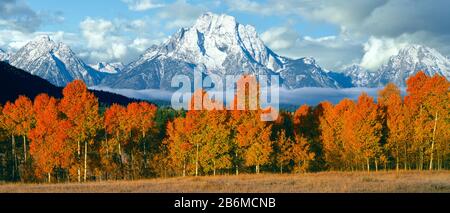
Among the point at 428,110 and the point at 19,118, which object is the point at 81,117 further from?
the point at 428,110

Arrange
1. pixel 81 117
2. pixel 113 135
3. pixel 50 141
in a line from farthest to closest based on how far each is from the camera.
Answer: pixel 113 135, pixel 50 141, pixel 81 117

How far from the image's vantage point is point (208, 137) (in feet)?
214

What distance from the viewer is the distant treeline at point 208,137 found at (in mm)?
60188

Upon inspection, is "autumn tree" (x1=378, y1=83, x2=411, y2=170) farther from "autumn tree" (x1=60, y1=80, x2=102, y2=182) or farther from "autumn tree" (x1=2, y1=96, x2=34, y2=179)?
"autumn tree" (x1=2, y1=96, x2=34, y2=179)

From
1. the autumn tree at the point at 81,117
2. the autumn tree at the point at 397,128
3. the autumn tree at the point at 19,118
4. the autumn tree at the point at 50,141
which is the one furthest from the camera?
the autumn tree at the point at 19,118

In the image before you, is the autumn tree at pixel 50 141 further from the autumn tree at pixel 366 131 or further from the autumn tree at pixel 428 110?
the autumn tree at pixel 428 110

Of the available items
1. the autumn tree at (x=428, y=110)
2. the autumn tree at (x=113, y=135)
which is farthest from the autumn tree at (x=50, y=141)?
the autumn tree at (x=428, y=110)

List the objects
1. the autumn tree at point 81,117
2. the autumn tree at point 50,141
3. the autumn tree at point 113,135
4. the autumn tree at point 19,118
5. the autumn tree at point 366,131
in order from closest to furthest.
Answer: the autumn tree at point 81,117
the autumn tree at point 50,141
the autumn tree at point 366,131
the autumn tree at point 19,118
the autumn tree at point 113,135

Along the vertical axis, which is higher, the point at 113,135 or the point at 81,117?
the point at 81,117

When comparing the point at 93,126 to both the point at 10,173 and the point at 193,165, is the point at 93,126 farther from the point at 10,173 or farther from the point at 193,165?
the point at 10,173

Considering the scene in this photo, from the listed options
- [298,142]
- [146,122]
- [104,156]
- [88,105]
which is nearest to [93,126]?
[88,105]

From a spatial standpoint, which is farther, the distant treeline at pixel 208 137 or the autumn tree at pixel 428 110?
the autumn tree at pixel 428 110

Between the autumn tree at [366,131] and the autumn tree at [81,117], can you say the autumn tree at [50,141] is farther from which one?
the autumn tree at [366,131]

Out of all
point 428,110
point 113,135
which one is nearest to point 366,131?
point 428,110
